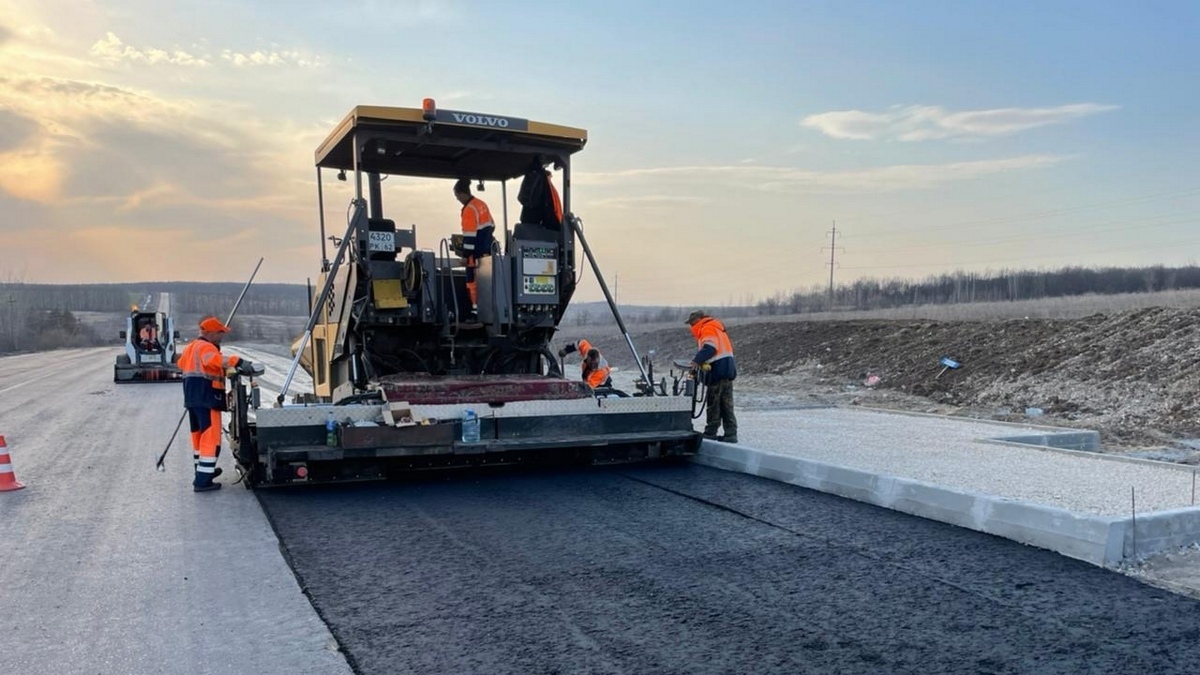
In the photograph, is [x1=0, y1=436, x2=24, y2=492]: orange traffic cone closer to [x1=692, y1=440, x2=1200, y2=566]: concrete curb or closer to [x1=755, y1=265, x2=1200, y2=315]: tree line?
[x1=692, y1=440, x2=1200, y2=566]: concrete curb

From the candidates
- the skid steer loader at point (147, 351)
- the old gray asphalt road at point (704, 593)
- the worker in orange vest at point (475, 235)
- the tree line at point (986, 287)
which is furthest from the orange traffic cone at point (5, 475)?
the tree line at point (986, 287)

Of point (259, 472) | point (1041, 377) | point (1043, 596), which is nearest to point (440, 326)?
point (259, 472)

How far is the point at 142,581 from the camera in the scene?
15.7 feet

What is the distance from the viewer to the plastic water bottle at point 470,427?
704 centimetres

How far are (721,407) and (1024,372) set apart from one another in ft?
32.9

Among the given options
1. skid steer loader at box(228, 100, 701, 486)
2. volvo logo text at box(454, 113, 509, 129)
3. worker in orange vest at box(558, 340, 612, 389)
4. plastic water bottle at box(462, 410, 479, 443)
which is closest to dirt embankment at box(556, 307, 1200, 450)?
worker in orange vest at box(558, 340, 612, 389)

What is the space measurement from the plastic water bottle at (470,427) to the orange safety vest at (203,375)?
194cm

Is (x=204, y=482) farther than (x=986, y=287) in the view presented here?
No

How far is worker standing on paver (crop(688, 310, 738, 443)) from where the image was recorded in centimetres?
909

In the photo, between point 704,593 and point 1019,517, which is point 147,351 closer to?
point 704,593

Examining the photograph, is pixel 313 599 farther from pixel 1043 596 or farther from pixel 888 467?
pixel 888 467

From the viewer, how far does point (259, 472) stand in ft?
22.9

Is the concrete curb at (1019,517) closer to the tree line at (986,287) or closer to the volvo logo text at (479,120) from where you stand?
the volvo logo text at (479,120)

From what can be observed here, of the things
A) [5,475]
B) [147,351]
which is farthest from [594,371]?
[147,351]
